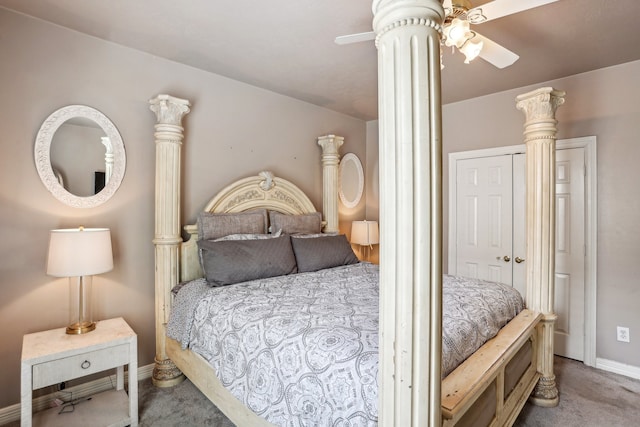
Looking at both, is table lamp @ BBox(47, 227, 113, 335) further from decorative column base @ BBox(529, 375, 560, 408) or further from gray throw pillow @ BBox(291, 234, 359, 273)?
decorative column base @ BBox(529, 375, 560, 408)

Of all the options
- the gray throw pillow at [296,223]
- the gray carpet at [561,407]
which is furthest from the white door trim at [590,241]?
the gray throw pillow at [296,223]

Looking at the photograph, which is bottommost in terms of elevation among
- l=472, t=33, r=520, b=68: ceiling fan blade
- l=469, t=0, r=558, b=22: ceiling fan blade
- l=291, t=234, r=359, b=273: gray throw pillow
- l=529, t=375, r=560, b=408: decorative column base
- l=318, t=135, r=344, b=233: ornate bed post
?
l=529, t=375, r=560, b=408: decorative column base

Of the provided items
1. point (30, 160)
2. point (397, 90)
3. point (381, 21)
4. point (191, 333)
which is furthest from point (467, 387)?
point (30, 160)

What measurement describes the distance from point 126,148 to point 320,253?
1771 mm

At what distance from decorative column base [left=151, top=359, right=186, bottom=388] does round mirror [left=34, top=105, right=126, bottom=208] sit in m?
1.29

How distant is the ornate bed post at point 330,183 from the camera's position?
384 centimetres

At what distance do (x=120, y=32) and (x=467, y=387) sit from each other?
2.98 meters

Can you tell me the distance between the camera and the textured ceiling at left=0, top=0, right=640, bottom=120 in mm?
2037

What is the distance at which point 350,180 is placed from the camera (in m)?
4.45

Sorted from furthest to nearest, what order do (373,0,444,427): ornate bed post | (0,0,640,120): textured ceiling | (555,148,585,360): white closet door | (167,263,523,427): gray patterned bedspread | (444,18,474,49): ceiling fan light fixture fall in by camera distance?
(555,148,585,360): white closet door, (0,0,640,120): textured ceiling, (444,18,474,49): ceiling fan light fixture, (167,263,523,427): gray patterned bedspread, (373,0,444,427): ornate bed post

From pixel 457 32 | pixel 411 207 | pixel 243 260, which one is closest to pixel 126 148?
pixel 243 260

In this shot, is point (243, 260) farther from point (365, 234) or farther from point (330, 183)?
point (365, 234)

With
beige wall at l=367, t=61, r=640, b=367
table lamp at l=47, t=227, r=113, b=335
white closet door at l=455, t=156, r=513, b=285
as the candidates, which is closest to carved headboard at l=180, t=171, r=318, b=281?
table lamp at l=47, t=227, r=113, b=335

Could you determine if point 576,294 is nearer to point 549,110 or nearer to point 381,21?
point 549,110
